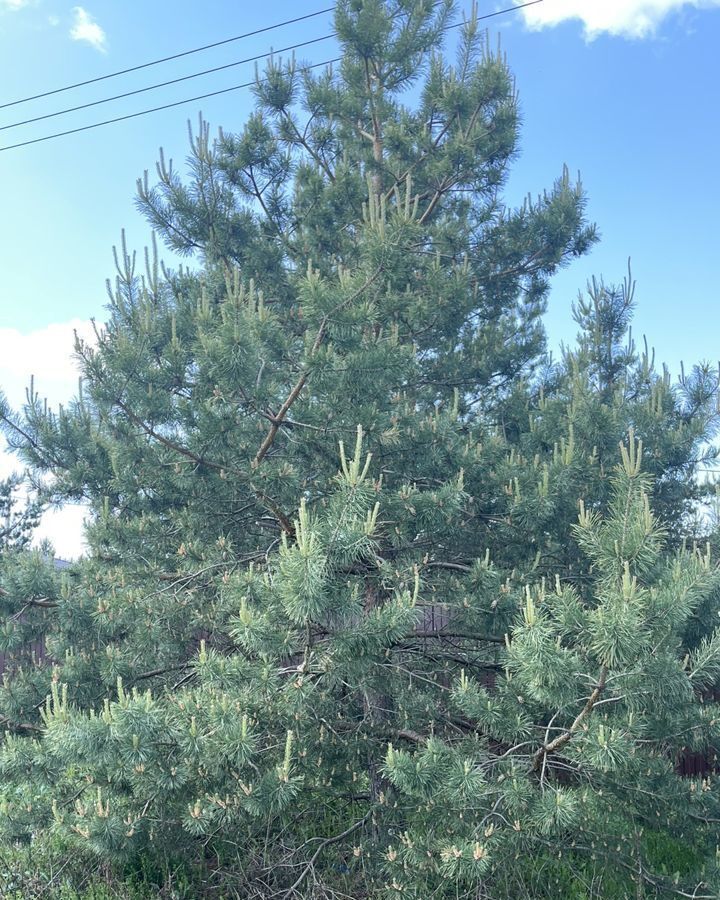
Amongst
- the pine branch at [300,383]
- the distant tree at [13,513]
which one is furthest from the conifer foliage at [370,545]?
the distant tree at [13,513]

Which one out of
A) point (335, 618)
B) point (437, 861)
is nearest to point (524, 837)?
point (437, 861)

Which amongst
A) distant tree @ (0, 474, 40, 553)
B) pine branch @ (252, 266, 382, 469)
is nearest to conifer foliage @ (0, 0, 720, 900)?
pine branch @ (252, 266, 382, 469)

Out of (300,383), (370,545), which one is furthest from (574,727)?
(300,383)

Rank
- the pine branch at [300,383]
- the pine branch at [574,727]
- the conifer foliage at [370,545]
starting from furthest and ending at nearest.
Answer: the pine branch at [300,383] < the conifer foliage at [370,545] < the pine branch at [574,727]

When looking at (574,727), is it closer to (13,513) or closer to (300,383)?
(300,383)

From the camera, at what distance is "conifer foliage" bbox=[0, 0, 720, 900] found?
3.72 m

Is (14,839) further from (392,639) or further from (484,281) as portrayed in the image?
(484,281)

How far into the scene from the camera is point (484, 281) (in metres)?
7.57

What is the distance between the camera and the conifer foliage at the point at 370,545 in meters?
3.72

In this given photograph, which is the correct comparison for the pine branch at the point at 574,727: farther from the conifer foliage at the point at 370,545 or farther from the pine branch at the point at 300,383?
the pine branch at the point at 300,383

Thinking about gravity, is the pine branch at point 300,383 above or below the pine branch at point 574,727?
above

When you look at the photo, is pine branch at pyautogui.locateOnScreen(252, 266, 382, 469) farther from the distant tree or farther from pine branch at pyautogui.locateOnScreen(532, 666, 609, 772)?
the distant tree

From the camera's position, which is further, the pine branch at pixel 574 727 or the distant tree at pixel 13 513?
the distant tree at pixel 13 513

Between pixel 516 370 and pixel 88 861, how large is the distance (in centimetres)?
535
